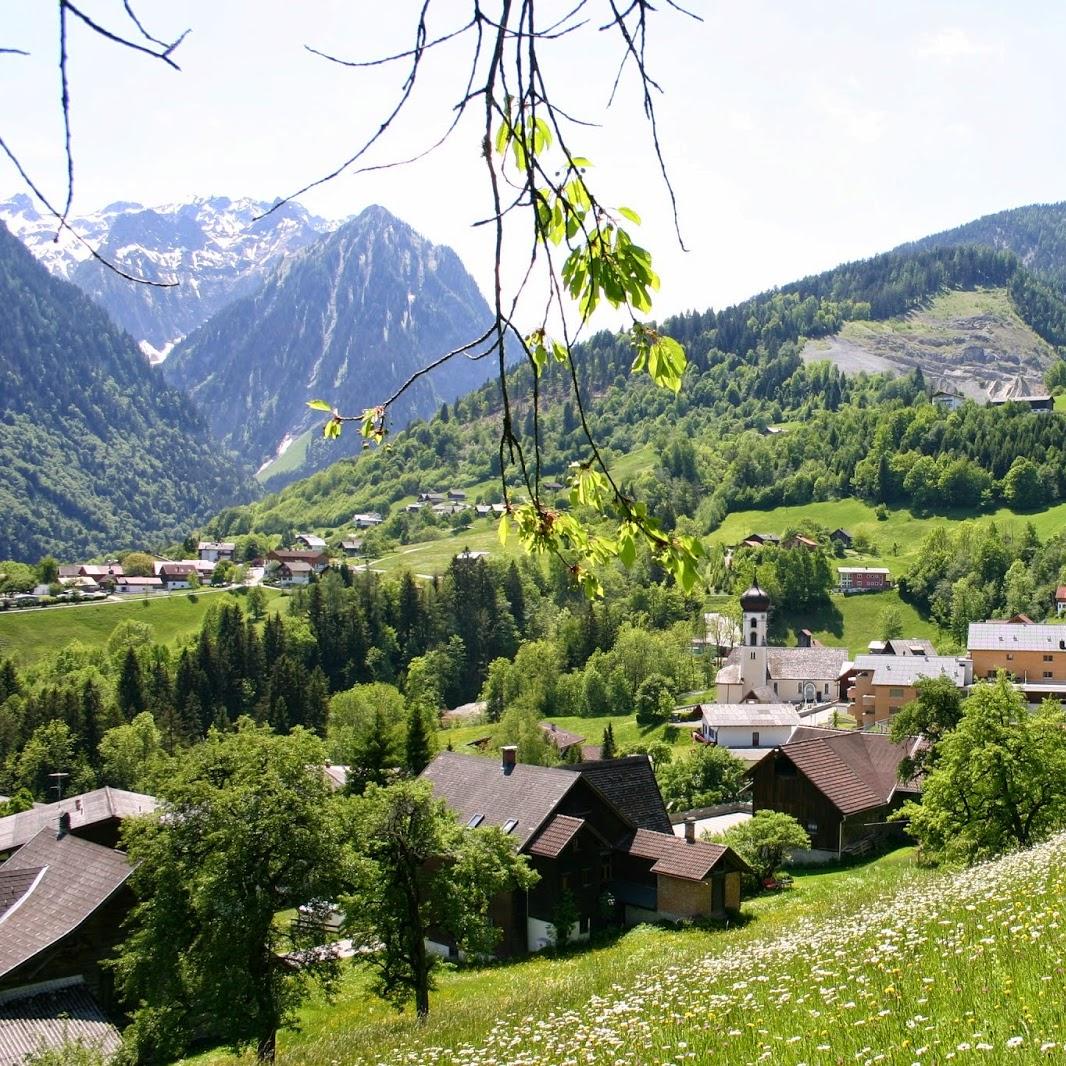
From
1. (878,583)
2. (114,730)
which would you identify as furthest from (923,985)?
(878,583)

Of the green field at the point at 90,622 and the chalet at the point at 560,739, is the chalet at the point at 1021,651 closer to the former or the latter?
the chalet at the point at 560,739

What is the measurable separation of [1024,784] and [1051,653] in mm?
78408

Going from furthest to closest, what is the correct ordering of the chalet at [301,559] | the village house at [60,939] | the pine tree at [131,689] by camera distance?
the chalet at [301,559] < the pine tree at [131,689] < the village house at [60,939]

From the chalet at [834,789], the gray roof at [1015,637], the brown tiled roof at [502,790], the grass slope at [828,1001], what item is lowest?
the gray roof at [1015,637]

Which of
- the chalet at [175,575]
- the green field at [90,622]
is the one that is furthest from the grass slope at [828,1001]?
the chalet at [175,575]

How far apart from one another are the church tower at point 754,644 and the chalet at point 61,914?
248 feet

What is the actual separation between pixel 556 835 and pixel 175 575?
140m

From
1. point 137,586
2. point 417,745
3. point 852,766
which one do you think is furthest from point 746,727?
point 137,586

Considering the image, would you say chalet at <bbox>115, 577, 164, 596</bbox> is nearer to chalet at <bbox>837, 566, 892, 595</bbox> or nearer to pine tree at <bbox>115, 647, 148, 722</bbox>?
pine tree at <bbox>115, 647, 148, 722</bbox>

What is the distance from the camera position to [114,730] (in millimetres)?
85500

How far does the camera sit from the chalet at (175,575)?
163375mm

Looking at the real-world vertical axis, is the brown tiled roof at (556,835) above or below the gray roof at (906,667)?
above

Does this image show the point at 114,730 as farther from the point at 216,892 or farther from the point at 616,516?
the point at 616,516

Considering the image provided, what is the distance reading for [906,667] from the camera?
91.2m
